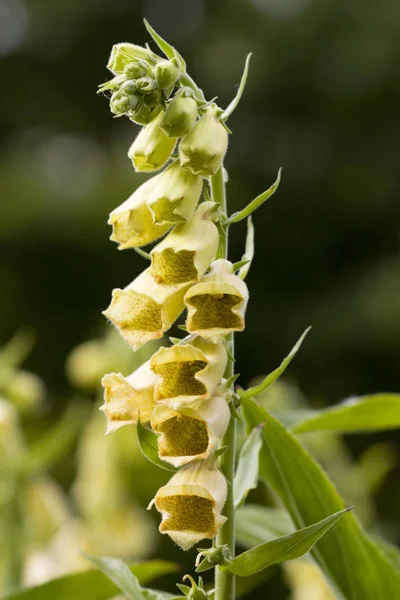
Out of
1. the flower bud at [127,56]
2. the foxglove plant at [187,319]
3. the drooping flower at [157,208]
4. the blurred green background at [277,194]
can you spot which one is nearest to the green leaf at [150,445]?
the foxglove plant at [187,319]

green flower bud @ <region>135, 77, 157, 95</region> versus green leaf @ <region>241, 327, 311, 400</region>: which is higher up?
green flower bud @ <region>135, 77, 157, 95</region>

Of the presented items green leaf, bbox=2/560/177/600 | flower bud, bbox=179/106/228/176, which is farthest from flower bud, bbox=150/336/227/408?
green leaf, bbox=2/560/177/600

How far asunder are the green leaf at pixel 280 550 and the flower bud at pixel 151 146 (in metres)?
0.23

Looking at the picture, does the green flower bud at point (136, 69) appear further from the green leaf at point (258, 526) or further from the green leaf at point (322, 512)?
the green leaf at point (258, 526)

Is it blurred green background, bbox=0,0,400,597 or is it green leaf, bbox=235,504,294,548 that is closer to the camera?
green leaf, bbox=235,504,294,548

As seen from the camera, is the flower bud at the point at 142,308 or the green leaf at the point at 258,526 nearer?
the flower bud at the point at 142,308

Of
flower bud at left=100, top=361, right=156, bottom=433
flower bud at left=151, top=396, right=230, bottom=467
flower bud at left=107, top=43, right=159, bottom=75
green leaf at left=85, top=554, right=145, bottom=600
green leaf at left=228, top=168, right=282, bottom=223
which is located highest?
flower bud at left=107, top=43, right=159, bottom=75

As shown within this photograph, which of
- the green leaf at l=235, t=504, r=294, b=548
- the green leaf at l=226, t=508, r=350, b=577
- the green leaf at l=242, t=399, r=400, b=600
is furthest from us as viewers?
the green leaf at l=235, t=504, r=294, b=548

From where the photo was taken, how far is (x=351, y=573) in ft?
2.00

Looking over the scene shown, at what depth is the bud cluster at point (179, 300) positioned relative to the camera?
491 mm

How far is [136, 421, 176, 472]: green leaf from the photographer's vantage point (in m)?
0.52

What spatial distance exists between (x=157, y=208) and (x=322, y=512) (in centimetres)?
24

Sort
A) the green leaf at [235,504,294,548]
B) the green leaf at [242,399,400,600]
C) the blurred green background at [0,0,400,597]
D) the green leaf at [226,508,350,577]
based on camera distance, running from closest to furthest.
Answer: the green leaf at [226,508,350,577] → the green leaf at [242,399,400,600] → the green leaf at [235,504,294,548] → the blurred green background at [0,0,400,597]

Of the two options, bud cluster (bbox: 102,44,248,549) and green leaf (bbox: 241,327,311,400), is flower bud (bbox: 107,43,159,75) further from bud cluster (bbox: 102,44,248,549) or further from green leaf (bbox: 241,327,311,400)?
green leaf (bbox: 241,327,311,400)
